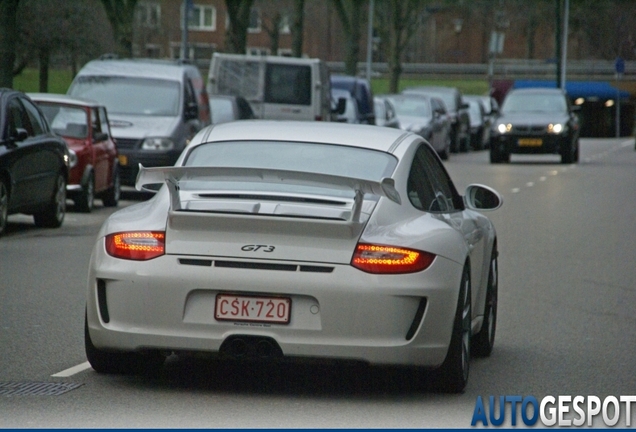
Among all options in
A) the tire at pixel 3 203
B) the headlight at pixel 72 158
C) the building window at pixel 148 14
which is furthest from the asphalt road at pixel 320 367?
the building window at pixel 148 14

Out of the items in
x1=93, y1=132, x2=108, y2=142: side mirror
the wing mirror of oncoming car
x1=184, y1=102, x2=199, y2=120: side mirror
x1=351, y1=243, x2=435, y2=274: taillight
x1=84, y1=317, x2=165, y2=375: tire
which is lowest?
x1=84, y1=317, x2=165, y2=375: tire

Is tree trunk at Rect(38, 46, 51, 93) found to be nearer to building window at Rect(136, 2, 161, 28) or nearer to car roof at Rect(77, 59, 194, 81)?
building window at Rect(136, 2, 161, 28)

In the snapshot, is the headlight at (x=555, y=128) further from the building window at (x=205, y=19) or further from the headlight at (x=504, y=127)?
the building window at (x=205, y=19)

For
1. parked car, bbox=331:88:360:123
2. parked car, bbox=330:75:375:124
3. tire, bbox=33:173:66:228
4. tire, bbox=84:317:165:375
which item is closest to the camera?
tire, bbox=84:317:165:375

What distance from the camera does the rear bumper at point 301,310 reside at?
22.6ft

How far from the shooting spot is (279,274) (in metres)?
6.88

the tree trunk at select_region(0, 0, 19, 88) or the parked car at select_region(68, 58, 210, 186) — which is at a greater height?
the tree trunk at select_region(0, 0, 19, 88)

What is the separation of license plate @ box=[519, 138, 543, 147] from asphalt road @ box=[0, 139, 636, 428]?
807 inches

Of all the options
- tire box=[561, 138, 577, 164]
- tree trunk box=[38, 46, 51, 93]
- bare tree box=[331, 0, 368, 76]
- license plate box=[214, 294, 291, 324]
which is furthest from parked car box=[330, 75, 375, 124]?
license plate box=[214, 294, 291, 324]

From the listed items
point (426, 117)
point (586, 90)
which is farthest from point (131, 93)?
point (586, 90)

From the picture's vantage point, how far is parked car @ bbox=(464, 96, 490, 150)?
174 ft

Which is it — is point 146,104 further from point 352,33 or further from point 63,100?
point 352,33

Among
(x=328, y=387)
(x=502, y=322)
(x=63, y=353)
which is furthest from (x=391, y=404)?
(x=502, y=322)

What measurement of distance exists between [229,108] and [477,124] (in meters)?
26.4
